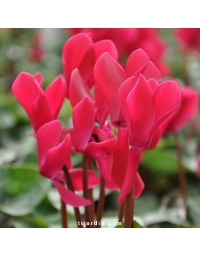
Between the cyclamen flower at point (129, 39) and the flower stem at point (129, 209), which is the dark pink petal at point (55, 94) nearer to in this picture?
the flower stem at point (129, 209)

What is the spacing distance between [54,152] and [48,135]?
0.03m

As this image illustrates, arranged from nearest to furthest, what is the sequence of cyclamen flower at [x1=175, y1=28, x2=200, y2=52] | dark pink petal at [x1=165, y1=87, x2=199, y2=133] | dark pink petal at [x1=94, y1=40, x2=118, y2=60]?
dark pink petal at [x1=94, y1=40, x2=118, y2=60] → dark pink petal at [x1=165, y1=87, x2=199, y2=133] → cyclamen flower at [x1=175, y1=28, x2=200, y2=52]

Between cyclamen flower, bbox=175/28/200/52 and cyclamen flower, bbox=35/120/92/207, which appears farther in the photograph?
cyclamen flower, bbox=175/28/200/52

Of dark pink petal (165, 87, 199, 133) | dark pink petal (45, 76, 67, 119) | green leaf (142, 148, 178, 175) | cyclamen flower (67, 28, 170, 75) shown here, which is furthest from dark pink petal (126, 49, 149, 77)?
green leaf (142, 148, 178, 175)

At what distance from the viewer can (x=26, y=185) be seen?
0.90 metres

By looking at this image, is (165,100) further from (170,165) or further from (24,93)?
(170,165)

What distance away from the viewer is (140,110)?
54 centimetres

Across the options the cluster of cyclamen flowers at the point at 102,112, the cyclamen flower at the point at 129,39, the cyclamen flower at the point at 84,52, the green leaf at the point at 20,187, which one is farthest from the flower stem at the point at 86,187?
the cyclamen flower at the point at 129,39

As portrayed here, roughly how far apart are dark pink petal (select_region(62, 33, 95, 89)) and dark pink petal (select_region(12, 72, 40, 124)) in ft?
0.20

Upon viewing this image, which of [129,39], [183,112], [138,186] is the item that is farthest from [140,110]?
[129,39]

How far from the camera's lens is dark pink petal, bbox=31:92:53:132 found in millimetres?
610

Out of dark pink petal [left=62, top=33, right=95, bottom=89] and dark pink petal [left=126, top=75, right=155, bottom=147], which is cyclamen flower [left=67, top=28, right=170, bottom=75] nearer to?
dark pink petal [left=62, top=33, right=95, bottom=89]

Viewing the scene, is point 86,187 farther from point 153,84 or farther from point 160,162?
point 160,162
